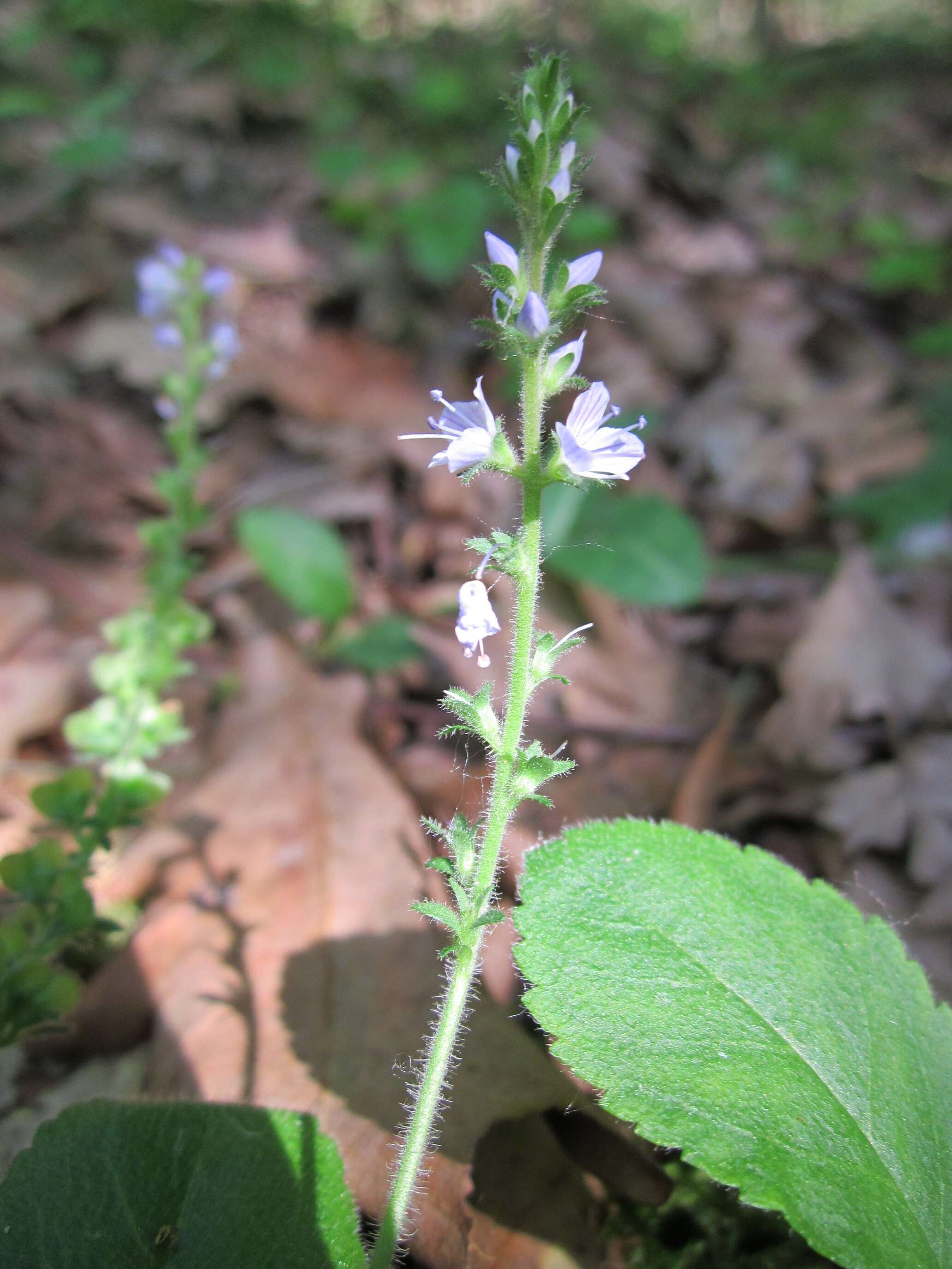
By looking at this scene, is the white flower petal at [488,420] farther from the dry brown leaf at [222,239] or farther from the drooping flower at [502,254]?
the dry brown leaf at [222,239]

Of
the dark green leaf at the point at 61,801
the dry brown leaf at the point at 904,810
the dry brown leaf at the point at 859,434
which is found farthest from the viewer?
the dry brown leaf at the point at 859,434

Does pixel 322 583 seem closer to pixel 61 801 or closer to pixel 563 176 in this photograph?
pixel 61 801

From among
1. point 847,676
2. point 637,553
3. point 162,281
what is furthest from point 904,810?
point 162,281

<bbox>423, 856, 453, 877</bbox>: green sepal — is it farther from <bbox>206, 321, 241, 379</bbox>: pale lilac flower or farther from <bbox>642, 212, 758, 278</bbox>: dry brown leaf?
<bbox>642, 212, 758, 278</bbox>: dry brown leaf

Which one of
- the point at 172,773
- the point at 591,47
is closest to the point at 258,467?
the point at 172,773

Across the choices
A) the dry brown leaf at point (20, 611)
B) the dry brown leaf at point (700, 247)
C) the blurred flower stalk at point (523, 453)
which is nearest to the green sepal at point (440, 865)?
the blurred flower stalk at point (523, 453)
